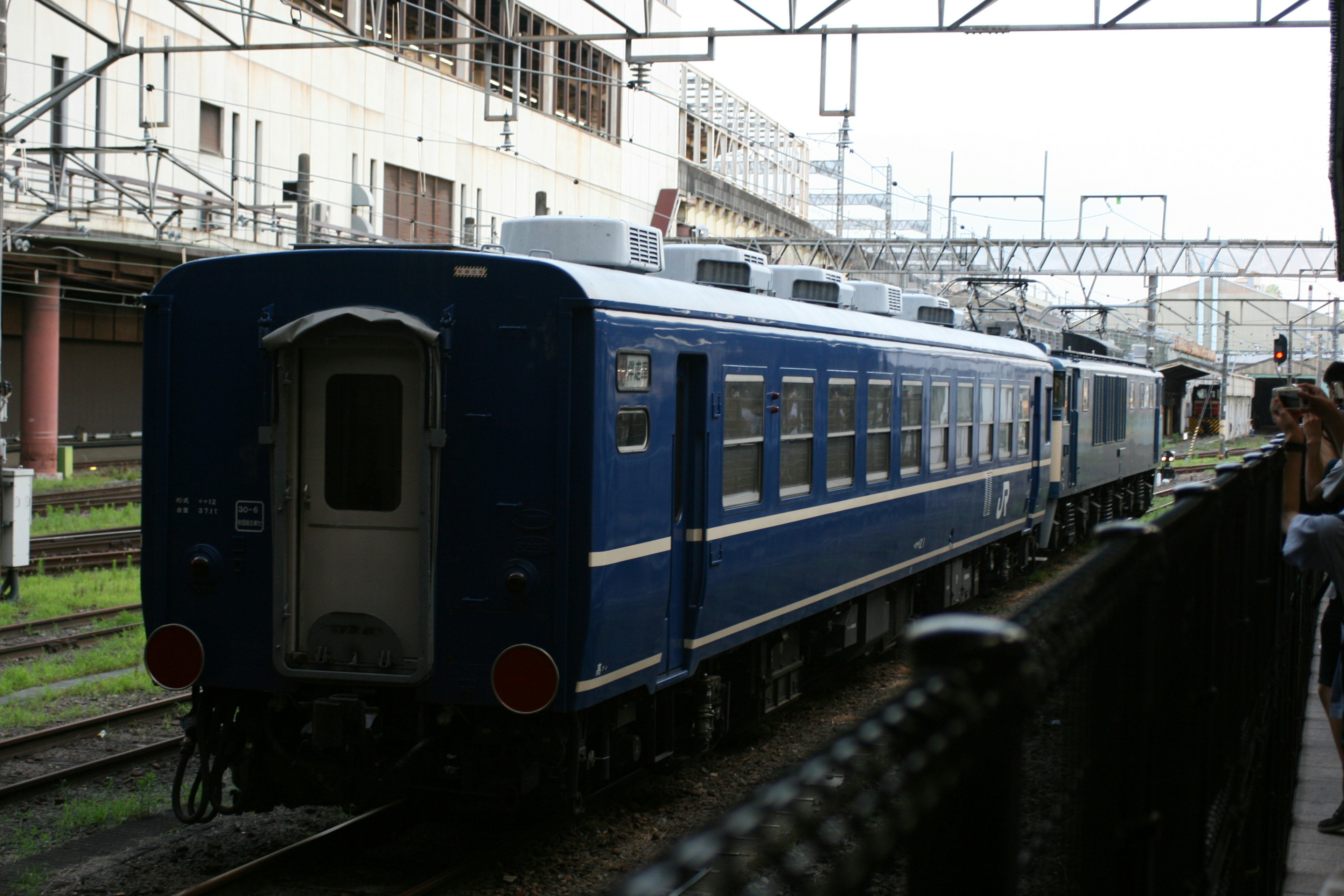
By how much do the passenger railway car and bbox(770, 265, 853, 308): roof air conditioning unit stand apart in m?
3.29

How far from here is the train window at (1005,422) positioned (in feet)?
47.9

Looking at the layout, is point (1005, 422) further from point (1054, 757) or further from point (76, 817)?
point (1054, 757)

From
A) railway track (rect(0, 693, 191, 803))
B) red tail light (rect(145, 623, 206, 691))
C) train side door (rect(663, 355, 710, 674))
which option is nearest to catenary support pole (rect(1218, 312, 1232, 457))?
train side door (rect(663, 355, 710, 674))

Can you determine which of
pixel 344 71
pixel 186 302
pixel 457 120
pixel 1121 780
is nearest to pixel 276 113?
pixel 344 71

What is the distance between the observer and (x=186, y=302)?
269 inches

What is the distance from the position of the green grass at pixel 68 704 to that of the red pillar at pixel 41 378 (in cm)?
2025

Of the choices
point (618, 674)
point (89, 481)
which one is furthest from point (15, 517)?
point (89, 481)

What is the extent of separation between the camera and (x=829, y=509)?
931cm

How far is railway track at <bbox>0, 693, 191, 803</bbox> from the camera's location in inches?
302

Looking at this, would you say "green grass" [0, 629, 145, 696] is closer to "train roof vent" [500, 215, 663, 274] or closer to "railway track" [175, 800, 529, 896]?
"railway track" [175, 800, 529, 896]

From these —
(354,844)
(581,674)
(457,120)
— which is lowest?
(354,844)

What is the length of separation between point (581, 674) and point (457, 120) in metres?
33.5

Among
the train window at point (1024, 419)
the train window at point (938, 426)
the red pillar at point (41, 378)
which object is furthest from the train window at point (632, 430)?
the red pillar at point (41, 378)

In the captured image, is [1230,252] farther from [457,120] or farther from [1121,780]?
[1121,780]
